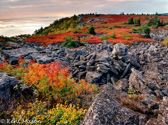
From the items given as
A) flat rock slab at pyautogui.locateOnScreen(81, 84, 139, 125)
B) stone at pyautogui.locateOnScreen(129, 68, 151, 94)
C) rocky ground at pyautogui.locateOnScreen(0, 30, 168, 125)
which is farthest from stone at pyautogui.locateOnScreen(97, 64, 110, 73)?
flat rock slab at pyautogui.locateOnScreen(81, 84, 139, 125)

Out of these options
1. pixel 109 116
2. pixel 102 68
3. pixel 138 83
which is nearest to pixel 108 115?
pixel 109 116

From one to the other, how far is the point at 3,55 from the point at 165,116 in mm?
17101

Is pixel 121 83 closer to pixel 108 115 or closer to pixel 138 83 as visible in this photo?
pixel 138 83

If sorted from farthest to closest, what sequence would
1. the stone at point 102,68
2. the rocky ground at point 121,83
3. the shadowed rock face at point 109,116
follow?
the stone at point 102,68 < the rocky ground at point 121,83 < the shadowed rock face at point 109,116

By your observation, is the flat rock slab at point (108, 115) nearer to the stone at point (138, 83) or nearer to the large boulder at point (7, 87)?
the stone at point (138, 83)

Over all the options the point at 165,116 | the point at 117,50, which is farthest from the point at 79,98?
the point at 117,50

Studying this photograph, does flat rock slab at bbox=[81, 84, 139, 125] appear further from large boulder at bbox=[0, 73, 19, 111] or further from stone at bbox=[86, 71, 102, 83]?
stone at bbox=[86, 71, 102, 83]

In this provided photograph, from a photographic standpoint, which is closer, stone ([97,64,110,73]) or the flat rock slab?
the flat rock slab

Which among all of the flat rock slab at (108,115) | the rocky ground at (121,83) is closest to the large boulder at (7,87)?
the rocky ground at (121,83)

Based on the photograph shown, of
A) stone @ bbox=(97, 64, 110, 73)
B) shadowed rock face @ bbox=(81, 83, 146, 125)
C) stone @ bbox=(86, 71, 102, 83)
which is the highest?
shadowed rock face @ bbox=(81, 83, 146, 125)

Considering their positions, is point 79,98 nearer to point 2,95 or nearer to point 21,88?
point 21,88

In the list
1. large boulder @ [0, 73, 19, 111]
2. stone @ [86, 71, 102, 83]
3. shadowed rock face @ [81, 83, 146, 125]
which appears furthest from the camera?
stone @ [86, 71, 102, 83]

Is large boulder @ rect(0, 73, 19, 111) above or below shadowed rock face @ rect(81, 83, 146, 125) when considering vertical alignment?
below

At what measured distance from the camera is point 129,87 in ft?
33.4
